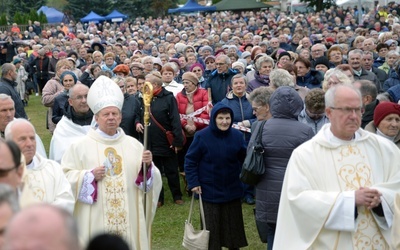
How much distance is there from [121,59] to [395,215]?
1428 centimetres

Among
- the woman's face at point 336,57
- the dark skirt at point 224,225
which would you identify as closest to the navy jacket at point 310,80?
the woman's face at point 336,57

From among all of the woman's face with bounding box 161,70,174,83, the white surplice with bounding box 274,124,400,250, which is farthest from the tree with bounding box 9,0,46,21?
the white surplice with bounding box 274,124,400,250

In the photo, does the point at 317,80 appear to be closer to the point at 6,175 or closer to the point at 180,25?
the point at 6,175

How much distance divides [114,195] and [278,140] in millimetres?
1532

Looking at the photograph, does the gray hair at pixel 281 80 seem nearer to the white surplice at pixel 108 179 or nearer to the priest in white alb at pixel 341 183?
the white surplice at pixel 108 179

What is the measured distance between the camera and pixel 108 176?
7.25 meters

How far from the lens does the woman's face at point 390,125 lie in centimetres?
718

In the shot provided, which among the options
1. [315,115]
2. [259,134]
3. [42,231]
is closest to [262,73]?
[315,115]

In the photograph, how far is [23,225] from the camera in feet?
8.99

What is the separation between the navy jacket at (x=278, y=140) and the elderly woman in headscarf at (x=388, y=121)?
612 millimetres

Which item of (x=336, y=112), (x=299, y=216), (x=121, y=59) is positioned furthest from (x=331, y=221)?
(x=121, y=59)

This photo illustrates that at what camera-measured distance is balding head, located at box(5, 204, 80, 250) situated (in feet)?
8.89

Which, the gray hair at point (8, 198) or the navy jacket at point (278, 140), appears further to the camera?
the navy jacket at point (278, 140)

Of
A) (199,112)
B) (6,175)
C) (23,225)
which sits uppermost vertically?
(23,225)
